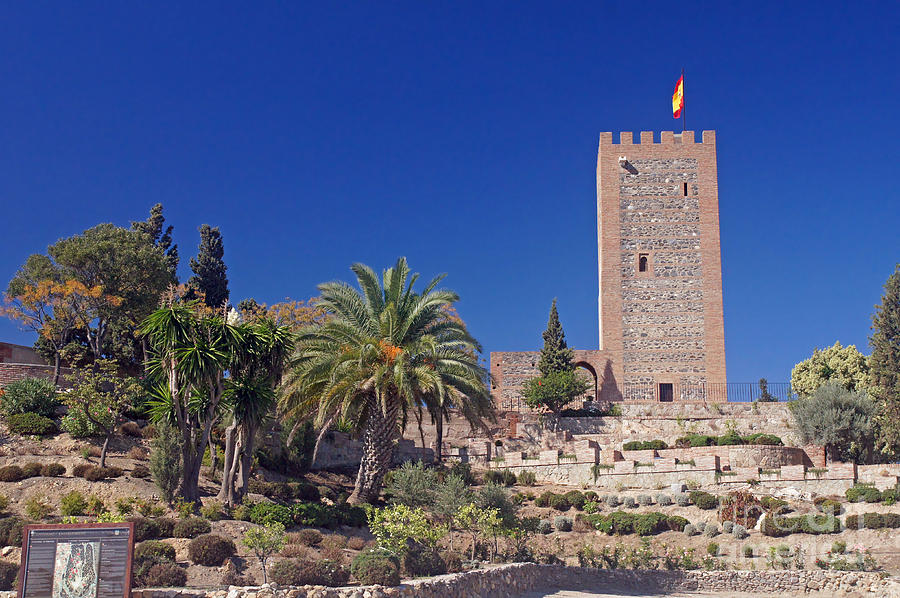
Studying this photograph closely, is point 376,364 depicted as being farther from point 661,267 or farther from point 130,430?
point 661,267

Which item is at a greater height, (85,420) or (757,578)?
(85,420)

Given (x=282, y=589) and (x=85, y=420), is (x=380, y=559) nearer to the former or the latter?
(x=282, y=589)

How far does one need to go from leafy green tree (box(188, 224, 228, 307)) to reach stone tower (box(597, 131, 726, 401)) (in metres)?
21.4

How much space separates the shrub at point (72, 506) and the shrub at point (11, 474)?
8.35ft

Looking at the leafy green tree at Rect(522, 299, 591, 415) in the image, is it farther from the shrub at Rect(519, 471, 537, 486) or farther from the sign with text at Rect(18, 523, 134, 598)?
the sign with text at Rect(18, 523, 134, 598)

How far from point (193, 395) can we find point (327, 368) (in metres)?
4.24

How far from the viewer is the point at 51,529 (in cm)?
1271

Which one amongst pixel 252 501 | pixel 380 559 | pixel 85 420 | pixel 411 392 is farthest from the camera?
pixel 85 420

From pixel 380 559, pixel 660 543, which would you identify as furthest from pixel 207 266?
pixel 380 559

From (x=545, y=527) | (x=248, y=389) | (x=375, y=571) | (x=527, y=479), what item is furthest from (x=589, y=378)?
(x=375, y=571)

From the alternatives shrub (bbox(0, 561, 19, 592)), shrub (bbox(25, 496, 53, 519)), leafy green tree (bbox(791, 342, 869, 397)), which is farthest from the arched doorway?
shrub (bbox(0, 561, 19, 592))

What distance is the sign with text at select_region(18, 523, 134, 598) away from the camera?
12492 millimetres

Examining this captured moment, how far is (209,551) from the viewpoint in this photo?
18172 mm

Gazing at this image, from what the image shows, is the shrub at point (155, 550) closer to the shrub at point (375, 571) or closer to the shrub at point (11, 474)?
the shrub at point (375, 571)
